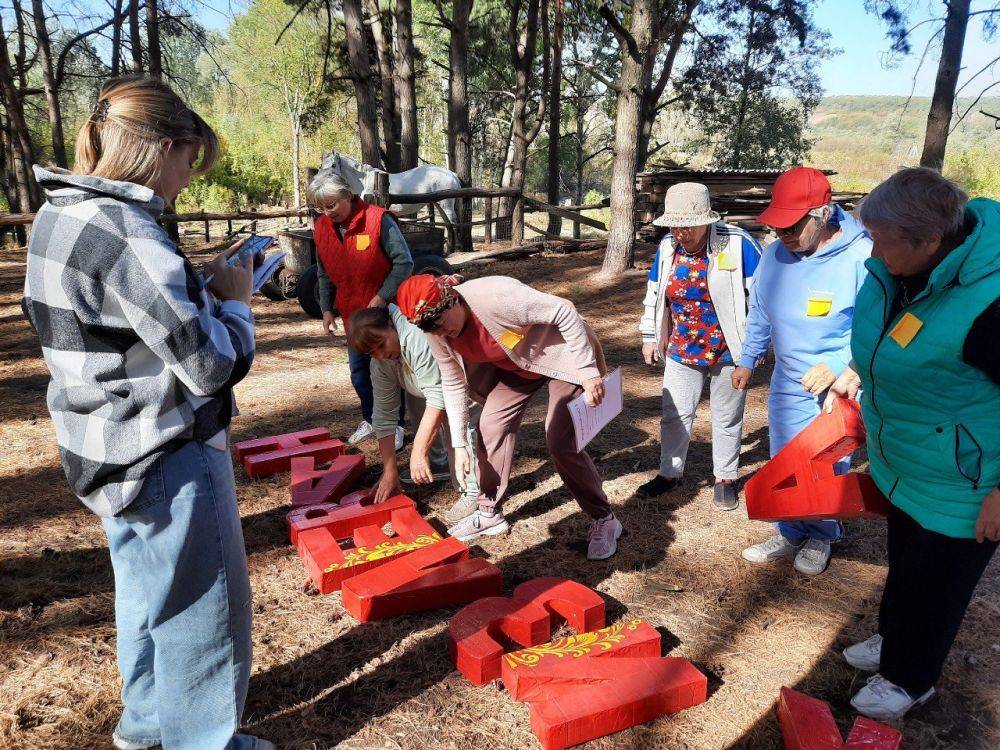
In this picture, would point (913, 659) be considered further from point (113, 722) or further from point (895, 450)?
point (113, 722)

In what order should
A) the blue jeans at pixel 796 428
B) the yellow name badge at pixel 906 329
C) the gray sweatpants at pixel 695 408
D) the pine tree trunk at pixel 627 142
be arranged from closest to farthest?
1. the yellow name badge at pixel 906 329
2. the blue jeans at pixel 796 428
3. the gray sweatpants at pixel 695 408
4. the pine tree trunk at pixel 627 142

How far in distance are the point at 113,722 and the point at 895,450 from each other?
290 cm

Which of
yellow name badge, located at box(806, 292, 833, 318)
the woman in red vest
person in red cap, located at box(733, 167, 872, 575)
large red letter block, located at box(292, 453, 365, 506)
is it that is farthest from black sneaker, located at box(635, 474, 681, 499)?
the woman in red vest

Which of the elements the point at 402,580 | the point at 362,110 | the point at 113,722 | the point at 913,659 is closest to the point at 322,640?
the point at 402,580

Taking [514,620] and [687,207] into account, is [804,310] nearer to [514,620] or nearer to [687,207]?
[687,207]

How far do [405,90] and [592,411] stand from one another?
11.8 m

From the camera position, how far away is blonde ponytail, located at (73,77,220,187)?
1630mm

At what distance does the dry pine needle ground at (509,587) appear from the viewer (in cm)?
248

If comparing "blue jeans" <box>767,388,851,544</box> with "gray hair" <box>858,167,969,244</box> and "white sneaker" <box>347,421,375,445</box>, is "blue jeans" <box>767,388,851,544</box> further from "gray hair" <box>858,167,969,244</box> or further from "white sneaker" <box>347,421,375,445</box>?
"white sneaker" <box>347,421,375,445</box>

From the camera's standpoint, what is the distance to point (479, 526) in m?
3.89

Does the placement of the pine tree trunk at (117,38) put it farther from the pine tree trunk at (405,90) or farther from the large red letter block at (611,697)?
the large red letter block at (611,697)

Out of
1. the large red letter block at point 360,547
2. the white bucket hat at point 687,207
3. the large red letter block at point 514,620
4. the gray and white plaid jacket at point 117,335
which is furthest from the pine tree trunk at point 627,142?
the gray and white plaid jacket at point 117,335

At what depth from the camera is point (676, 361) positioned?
4184mm

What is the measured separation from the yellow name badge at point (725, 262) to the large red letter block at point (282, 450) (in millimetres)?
2835
